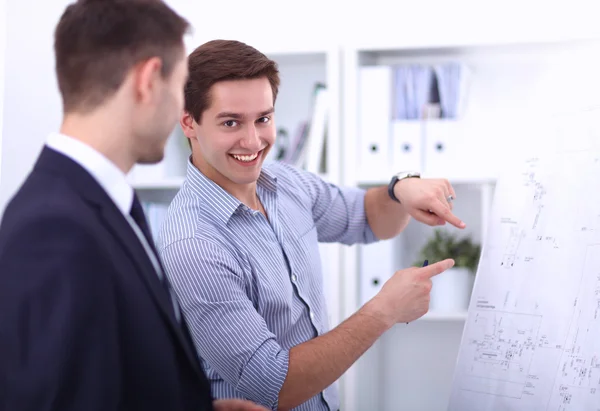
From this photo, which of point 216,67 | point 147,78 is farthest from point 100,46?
point 216,67

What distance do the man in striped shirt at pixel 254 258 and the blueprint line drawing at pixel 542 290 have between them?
6.4 inches

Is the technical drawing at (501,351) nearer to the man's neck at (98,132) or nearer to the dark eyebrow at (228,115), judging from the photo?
the dark eyebrow at (228,115)

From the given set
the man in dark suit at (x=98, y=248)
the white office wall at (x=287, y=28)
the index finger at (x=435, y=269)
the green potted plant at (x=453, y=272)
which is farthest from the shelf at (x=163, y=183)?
the man in dark suit at (x=98, y=248)

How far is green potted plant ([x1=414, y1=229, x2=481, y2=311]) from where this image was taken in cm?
256

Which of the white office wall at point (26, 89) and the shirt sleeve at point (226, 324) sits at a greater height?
the white office wall at point (26, 89)

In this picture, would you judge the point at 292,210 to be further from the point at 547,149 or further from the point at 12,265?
the point at 12,265

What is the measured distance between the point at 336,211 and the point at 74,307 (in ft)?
4.01

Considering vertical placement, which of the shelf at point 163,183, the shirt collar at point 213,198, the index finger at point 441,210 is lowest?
the shelf at point 163,183

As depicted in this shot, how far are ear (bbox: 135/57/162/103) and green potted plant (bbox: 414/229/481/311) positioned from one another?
1.73 metres

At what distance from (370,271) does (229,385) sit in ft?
3.56

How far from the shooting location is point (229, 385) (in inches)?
64.5

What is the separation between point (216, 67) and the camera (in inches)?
64.5

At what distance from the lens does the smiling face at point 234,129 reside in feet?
5.40

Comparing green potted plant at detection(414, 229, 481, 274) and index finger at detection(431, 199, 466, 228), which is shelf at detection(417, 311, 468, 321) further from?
index finger at detection(431, 199, 466, 228)
